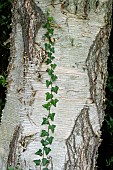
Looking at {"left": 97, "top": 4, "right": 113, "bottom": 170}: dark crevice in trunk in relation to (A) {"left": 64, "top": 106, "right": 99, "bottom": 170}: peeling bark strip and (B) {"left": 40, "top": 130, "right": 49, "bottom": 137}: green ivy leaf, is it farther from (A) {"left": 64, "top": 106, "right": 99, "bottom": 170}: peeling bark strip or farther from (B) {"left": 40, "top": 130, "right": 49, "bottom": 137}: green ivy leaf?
(B) {"left": 40, "top": 130, "right": 49, "bottom": 137}: green ivy leaf

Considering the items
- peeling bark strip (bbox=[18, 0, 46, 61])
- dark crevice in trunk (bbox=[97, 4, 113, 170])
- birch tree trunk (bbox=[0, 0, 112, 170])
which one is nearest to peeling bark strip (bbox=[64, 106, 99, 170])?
birch tree trunk (bbox=[0, 0, 112, 170])

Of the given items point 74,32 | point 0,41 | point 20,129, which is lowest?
point 20,129

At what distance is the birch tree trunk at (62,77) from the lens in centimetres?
180

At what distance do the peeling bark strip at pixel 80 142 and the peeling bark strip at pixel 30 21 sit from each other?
0.30 metres

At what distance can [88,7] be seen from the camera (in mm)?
1808

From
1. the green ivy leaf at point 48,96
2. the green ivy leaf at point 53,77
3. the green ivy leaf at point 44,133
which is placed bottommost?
the green ivy leaf at point 44,133

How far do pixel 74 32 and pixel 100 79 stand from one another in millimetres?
217

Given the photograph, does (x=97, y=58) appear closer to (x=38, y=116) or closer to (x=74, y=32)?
(x=74, y=32)

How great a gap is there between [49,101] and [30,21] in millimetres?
296

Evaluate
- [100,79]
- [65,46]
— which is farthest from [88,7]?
[100,79]

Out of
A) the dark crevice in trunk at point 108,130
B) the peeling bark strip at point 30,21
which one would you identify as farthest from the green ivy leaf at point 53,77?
the dark crevice in trunk at point 108,130

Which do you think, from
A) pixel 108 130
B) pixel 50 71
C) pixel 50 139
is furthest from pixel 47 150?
pixel 108 130

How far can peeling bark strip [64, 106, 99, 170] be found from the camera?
1.84 metres

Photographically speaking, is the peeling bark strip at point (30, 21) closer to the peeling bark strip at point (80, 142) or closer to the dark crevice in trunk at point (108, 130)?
the peeling bark strip at point (80, 142)
